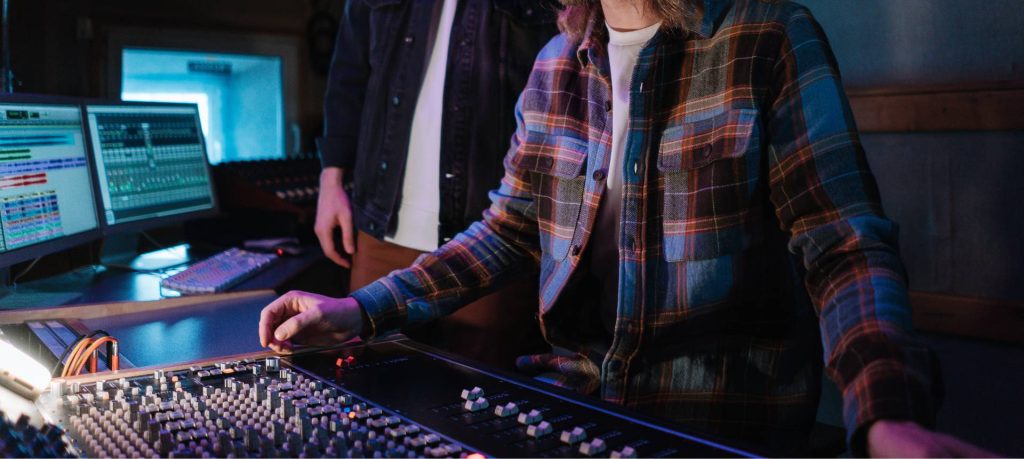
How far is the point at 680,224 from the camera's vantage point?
56.7 inches

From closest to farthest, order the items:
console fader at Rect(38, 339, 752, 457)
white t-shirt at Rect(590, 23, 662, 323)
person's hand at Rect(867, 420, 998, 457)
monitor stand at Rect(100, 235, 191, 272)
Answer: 1. person's hand at Rect(867, 420, 998, 457)
2. console fader at Rect(38, 339, 752, 457)
3. white t-shirt at Rect(590, 23, 662, 323)
4. monitor stand at Rect(100, 235, 191, 272)

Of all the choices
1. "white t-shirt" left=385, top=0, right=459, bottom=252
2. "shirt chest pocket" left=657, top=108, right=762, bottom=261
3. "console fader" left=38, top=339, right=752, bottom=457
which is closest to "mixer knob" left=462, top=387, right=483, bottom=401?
"console fader" left=38, top=339, right=752, bottom=457

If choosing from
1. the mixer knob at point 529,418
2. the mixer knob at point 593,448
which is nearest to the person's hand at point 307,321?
the mixer knob at point 529,418

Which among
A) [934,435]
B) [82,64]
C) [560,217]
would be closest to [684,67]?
[560,217]

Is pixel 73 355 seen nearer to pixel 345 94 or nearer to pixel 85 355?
pixel 85 355

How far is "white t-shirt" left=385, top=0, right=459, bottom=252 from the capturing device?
2.33 meters

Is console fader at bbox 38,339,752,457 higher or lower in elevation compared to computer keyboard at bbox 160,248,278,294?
higher

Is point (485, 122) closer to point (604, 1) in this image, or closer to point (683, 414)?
point (604, 1)

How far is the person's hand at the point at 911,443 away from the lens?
0.85 metres

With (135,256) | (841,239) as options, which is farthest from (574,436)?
(135,256)

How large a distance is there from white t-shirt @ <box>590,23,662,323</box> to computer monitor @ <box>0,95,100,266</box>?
1285mm

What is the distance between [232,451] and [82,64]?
2.70m

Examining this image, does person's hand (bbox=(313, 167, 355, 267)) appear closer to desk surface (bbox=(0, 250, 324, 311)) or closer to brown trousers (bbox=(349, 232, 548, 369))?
desk surface (bbox=(0, 250, 324, 311))

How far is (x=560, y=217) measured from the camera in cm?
160
